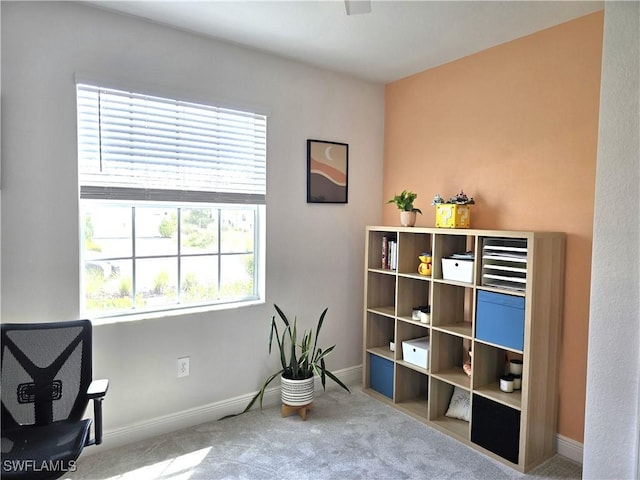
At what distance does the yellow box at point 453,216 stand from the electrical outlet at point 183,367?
188 cm

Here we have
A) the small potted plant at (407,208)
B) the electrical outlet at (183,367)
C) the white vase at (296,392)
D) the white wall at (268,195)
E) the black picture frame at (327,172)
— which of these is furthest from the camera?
the black picture frame at (327,172)

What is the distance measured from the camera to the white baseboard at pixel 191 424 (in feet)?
8.18

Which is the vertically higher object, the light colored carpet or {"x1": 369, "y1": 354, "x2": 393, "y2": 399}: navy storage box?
{"x1": 369, "y1": 354, "x2": 393, "y2": 399}: navy storage box

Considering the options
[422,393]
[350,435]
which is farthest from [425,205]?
[350,435]

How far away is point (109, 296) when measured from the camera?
2.60 meters

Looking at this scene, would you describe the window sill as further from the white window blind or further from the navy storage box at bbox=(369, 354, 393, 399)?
the navy storage box at bbox=(369, 354, 393, 399)

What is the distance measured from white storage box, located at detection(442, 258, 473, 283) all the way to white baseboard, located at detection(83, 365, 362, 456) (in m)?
1.47

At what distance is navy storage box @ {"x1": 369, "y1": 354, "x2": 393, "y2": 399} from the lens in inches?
126

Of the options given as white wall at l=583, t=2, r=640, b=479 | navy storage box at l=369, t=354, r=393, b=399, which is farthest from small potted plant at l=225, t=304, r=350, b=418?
white wall at l=583, t=2, r=640, b=479

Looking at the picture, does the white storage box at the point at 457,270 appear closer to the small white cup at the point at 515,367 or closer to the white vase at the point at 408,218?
the white vase at the point at 408,218

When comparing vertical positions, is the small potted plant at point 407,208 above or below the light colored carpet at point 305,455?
above

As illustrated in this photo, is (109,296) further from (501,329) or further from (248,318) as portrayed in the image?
(501,329)

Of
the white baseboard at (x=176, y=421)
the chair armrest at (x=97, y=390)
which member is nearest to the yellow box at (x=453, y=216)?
the white baseboard at (x=176, y=421)

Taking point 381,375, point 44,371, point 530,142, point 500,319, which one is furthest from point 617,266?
point 44,371
